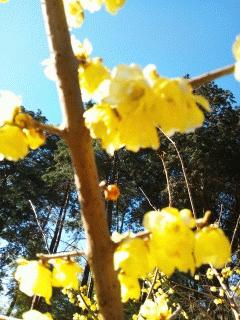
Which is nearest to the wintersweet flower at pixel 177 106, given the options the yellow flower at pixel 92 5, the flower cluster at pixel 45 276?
the flower cluster at pixel 45 276

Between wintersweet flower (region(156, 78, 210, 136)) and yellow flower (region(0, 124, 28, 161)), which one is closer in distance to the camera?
wintersweet flower (region(156, 78, 210, 136))

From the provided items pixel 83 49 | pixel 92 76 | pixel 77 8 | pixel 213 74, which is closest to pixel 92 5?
pixel 77 8

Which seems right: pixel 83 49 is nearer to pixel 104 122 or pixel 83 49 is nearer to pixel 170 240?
pixel 104 122

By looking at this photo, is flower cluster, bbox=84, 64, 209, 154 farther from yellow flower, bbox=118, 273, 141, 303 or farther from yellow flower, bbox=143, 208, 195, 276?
yellow flower, bbox=118, 273, 141, 303

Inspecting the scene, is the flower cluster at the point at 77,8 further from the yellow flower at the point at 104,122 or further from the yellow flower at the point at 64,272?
the yellow flower at the point at 64,272

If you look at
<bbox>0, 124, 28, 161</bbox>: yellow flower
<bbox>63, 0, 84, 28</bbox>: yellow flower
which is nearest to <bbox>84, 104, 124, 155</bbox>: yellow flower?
<bbox>0, 124, 28, 161</bbox>: yellow flower
